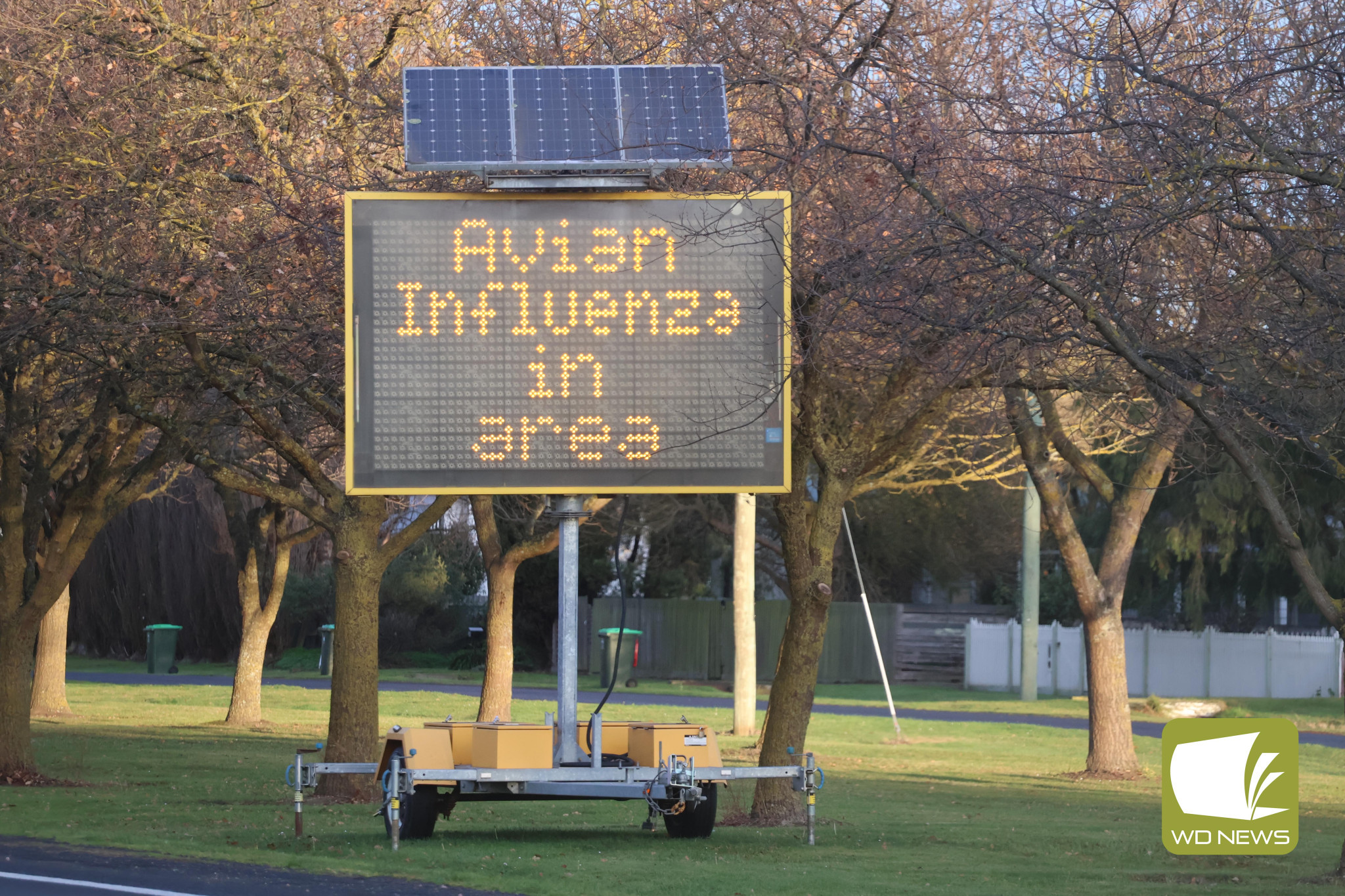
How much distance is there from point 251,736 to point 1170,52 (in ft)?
53.4

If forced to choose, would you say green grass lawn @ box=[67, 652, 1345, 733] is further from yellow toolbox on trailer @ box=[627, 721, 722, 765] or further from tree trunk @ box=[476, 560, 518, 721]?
yellow toolbox on trailer @ box=[627, 721, 722, 765]

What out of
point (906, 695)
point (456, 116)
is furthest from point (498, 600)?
point (906, 695)

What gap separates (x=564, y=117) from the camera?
32.9 ft

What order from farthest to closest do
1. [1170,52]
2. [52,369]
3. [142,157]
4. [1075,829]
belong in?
[52,369], [1075,829], [142,157], [1170,52]

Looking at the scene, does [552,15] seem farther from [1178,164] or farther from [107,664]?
[107,664]

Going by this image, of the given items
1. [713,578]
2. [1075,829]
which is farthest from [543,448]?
[713,578]

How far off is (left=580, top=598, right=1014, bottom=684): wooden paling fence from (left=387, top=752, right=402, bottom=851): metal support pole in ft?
91.0

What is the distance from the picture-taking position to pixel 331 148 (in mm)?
13477

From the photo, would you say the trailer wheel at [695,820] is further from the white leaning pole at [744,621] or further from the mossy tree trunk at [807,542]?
the white leaning pole at [744,621]

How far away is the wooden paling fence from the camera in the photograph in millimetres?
38844

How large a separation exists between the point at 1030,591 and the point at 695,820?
19377 millimetres

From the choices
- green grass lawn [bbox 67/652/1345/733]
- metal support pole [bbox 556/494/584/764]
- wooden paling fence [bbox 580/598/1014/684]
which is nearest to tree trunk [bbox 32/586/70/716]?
green grass lawn [bbox 67/652/1345/733]

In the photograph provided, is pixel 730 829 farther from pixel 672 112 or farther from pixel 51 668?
pixel 51 668

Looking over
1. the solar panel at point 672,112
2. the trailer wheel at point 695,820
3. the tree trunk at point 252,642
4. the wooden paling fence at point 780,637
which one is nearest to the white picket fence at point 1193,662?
the wooden paling fence at point 780,637
